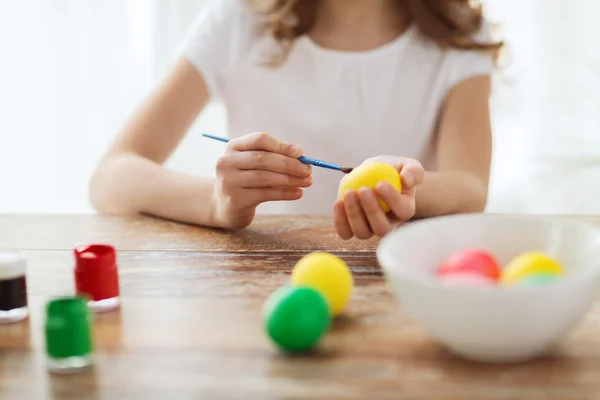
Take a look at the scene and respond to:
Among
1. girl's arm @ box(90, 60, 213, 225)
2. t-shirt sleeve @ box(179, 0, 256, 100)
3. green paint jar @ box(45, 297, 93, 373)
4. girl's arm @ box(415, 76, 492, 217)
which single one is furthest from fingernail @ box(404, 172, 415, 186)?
t-shirt sleeve @ box(179, 0, 256, 100)

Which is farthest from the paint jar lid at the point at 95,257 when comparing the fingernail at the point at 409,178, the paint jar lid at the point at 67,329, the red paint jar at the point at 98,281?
the fingernail at the point at 409,178

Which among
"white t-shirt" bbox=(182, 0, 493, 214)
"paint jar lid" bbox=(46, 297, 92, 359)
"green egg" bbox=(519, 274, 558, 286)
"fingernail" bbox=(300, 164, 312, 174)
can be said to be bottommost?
"paint jar lid" bbox=(46, 297, 92, 359)

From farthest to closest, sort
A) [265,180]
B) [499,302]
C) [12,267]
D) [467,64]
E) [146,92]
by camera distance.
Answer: [146,92] → [467,64] → [265,180] → [12,267] → [499,302]

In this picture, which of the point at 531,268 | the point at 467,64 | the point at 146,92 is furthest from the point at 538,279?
the point at 146,92

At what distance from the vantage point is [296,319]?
0.72 meters

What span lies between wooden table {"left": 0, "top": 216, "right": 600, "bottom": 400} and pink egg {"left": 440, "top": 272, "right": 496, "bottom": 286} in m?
0.07

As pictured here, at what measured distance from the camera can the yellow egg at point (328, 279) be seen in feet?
2.67

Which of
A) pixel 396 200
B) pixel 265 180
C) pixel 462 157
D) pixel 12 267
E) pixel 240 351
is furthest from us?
pixel 462 157

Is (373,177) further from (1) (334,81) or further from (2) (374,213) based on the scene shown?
(1) (334,81)

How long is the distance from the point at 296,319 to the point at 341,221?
0.38 metres

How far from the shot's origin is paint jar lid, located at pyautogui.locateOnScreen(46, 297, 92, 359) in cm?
71

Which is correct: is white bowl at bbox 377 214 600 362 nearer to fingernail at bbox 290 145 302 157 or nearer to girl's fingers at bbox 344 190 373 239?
girl's fingers at bbox 344 190 373 239

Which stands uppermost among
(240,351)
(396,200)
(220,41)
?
(220,41)

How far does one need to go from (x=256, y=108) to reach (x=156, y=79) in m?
0.71
